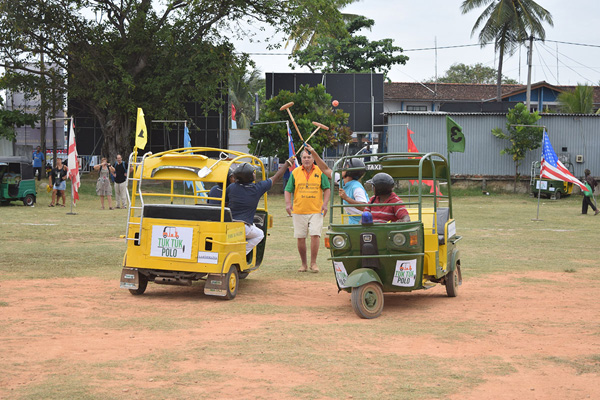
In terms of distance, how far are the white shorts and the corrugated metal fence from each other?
25023 millimetres

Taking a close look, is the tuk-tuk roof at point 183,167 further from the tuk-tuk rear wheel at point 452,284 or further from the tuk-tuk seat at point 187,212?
the tuk-tuk rear wheel at point 452,284

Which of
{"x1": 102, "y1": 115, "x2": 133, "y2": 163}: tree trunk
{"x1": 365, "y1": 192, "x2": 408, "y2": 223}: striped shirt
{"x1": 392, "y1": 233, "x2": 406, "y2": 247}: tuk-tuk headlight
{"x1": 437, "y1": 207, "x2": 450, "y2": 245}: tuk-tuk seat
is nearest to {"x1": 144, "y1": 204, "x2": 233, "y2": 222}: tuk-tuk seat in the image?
{"x1": 365, "y1": 192, "x2": 408, "y2": 223}: striped shirt

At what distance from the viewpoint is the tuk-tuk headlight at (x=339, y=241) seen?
8.59m

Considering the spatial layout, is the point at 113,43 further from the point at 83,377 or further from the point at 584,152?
the point at 83,377

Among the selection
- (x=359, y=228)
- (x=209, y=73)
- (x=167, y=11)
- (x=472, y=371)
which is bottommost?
(x=472, y=371)

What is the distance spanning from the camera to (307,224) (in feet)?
38.5

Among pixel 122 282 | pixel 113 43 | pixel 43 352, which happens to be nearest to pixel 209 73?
pixel 113 43

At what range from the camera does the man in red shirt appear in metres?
8.80

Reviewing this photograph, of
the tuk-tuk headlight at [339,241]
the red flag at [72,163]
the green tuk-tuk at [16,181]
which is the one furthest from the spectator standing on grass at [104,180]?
the tuk-tuk headlight at [339,241]

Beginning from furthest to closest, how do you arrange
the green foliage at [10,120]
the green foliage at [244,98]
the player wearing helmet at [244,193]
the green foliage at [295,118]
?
the green foliage at [244,98] → the green foliage at [10,120] → the green foliage at [295,118] → the player wearing helmet at [244,193]

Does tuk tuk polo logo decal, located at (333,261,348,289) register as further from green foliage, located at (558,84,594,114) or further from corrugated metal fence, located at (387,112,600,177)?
green foliage, located at (558,84,594,114)

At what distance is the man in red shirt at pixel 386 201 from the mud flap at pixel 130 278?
3.05m

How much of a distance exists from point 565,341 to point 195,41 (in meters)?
29.9

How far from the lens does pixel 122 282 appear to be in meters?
9.41
